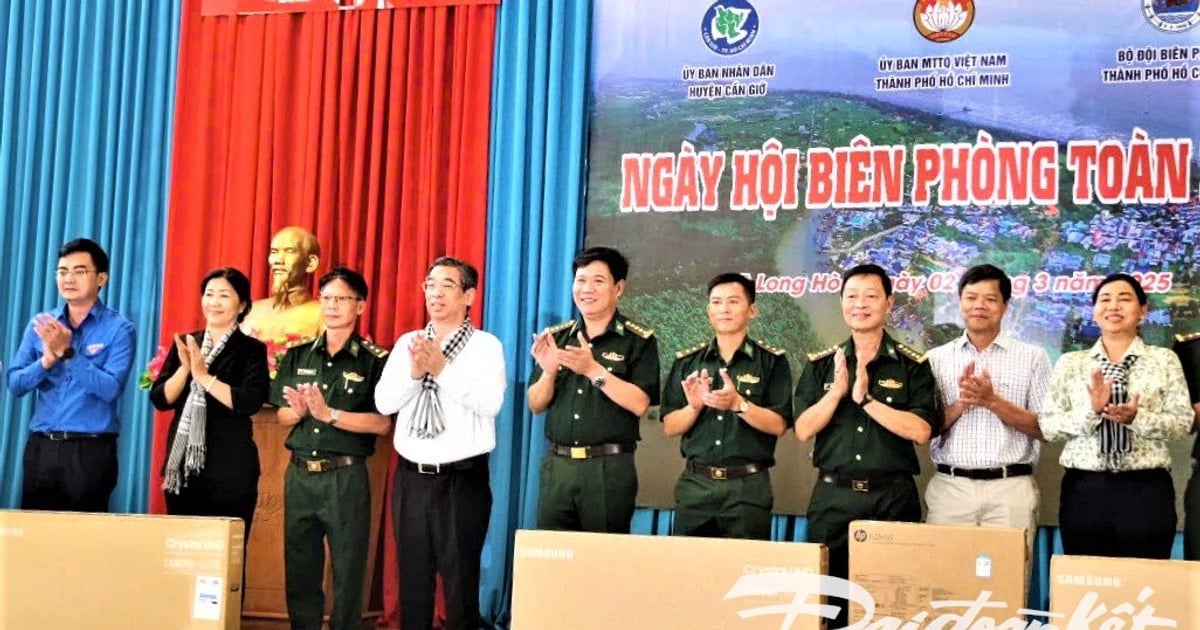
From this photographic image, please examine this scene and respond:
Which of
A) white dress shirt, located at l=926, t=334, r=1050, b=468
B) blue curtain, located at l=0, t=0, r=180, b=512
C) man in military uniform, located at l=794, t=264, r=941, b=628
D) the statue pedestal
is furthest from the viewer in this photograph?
blue curtain, located at l=0, t=0, r=180, b=512

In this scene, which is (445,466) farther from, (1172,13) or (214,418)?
(1172,13)

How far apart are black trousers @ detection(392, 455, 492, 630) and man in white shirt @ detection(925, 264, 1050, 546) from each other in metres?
1.51

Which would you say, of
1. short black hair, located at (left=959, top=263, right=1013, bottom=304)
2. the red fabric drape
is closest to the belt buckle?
the red fabric drape

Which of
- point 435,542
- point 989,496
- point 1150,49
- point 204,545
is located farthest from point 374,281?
point 1150,49

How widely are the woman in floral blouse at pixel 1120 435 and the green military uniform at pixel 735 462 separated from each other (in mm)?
860

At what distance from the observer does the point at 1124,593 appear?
316 centimetres

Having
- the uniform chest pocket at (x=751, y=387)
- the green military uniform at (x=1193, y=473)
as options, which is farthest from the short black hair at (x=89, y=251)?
the green military uniform at (x=1193, y=473)

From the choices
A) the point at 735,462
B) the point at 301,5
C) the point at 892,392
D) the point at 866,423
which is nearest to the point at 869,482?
the point at 866,423

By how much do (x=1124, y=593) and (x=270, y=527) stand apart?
317cm

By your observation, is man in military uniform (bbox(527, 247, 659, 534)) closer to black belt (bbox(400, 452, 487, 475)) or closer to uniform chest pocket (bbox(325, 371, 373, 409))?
black belt (bbox(400, 452, 487, 475))

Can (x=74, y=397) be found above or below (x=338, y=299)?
below

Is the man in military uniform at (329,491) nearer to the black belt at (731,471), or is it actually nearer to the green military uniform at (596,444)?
the green military uniform at (596,444)

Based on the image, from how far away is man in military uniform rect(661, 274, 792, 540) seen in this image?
4.12 metres

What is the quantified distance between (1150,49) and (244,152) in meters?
3.73
